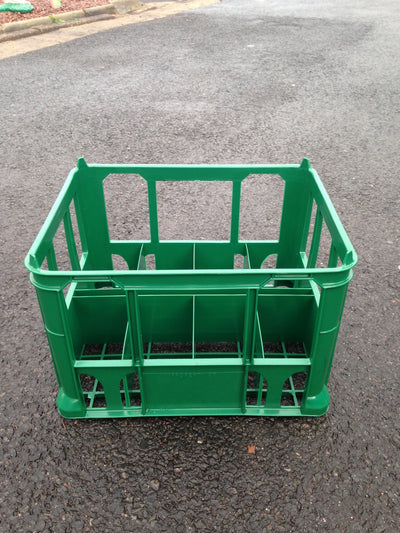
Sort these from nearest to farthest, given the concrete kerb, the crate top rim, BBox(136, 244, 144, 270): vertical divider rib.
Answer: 1. the crate top rim
2. BBox(136, 244, 144, 270): vertical divider rib
3. the concrete kerb

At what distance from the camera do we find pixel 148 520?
2090 millimetres

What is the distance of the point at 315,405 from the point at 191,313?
2.53 ft

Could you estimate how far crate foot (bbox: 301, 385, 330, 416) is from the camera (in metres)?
2.44

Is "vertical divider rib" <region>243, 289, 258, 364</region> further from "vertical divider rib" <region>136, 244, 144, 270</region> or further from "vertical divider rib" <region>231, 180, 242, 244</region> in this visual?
"vertical divider rib" <region>136, 244, 144, 270</region>

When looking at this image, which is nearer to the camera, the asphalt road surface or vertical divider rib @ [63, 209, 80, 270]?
the asphalt road surface

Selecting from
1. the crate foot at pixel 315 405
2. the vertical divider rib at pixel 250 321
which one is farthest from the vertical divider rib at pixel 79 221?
the crate foot at pixel 315 405

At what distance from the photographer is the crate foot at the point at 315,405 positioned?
2.44m

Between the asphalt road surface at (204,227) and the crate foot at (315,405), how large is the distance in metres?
0.06

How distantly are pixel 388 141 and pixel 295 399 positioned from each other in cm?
400

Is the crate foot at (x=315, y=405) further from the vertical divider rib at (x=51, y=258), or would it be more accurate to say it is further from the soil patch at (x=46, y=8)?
the soil patch at (x=46, y=8)

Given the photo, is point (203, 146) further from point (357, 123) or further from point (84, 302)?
point (84, 302)

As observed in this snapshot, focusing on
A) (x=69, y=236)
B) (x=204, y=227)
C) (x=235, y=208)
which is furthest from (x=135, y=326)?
(x=204, y=227)

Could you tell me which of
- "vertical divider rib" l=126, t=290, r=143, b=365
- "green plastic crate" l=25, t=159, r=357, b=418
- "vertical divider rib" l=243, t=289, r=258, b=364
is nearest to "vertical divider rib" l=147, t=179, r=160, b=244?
"green plastic crate" l=25, t=159, r=357, b=418

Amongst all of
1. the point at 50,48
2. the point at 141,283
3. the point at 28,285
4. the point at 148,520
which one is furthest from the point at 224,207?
the point at 50,48
